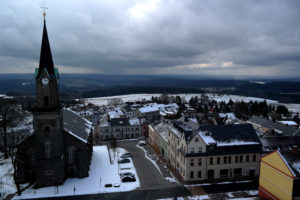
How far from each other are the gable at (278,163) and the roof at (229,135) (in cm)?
1021

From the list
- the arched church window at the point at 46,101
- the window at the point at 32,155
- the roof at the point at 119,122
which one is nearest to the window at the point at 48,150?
the window at the point at 32,155

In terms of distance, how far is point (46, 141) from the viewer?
37906mm

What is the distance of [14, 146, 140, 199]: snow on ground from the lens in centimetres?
3606

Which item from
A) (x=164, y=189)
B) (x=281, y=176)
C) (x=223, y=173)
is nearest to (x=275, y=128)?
(x=223, y=173)

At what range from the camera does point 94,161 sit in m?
50.6

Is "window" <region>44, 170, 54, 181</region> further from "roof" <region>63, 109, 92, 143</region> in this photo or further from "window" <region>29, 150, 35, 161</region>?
"roof" <region>63, 109, 92, 143</region>

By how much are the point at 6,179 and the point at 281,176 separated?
45.4 m

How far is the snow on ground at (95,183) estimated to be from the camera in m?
36.1

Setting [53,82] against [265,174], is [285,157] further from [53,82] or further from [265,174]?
[53,82]

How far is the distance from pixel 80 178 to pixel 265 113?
111644 mm

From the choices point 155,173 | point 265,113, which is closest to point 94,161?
point 155,173

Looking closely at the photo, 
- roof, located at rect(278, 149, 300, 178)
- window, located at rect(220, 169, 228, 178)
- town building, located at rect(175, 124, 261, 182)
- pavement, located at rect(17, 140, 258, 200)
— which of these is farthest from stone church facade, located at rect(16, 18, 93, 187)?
roof, located at rect(278, 149, 300, 178)

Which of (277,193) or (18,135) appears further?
(18,135)

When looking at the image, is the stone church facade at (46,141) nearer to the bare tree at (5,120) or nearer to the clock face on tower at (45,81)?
the clock face on tower at (45,81)
